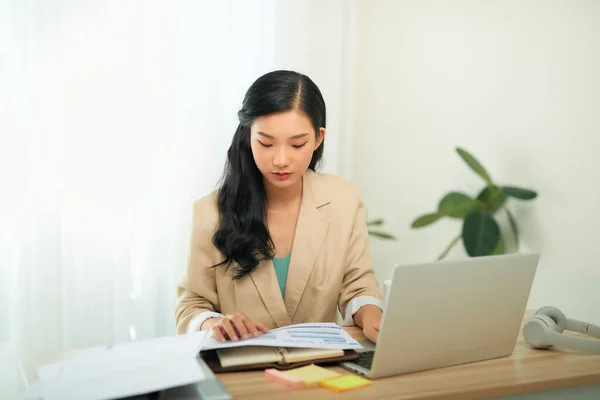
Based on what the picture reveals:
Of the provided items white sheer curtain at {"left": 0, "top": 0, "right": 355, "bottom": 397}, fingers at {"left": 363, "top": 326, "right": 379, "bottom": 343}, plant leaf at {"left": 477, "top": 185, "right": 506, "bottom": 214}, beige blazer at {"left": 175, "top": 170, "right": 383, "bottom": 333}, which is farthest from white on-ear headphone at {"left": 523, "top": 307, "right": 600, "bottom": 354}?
white sheer curtain at {"left": 0, "top": 0, "right": 355, "bottom": 397}

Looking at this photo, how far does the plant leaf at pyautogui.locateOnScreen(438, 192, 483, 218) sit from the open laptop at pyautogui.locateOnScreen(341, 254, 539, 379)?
5.46ft

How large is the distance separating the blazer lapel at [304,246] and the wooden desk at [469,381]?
Answer: 62cm

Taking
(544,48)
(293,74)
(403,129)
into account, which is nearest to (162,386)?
(293,74)

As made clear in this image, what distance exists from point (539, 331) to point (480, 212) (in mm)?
1591

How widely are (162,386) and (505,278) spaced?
0.75m

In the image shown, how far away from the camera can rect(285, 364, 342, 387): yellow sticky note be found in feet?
4.18

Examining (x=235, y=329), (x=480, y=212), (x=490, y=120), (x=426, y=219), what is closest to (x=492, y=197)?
(x=480, y=212)

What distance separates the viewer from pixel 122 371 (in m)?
1.20

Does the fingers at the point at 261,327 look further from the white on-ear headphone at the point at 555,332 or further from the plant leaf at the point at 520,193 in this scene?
the plant leaf at the point at 520,193

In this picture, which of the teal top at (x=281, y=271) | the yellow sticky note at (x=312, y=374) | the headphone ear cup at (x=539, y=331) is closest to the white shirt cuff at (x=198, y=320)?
the teal top at (x=281, y=271)

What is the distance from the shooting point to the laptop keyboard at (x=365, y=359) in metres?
1.40

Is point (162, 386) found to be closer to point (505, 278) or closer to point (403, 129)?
point (505, 278)

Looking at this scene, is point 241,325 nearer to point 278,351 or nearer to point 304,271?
point 278,351

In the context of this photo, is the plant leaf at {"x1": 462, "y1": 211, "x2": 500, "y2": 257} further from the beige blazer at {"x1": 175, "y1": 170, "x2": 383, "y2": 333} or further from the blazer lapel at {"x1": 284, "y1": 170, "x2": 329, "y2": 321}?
the blazer lapel at {"x1": 284, "y1": 170, "x2": 329, "y2": 321}
